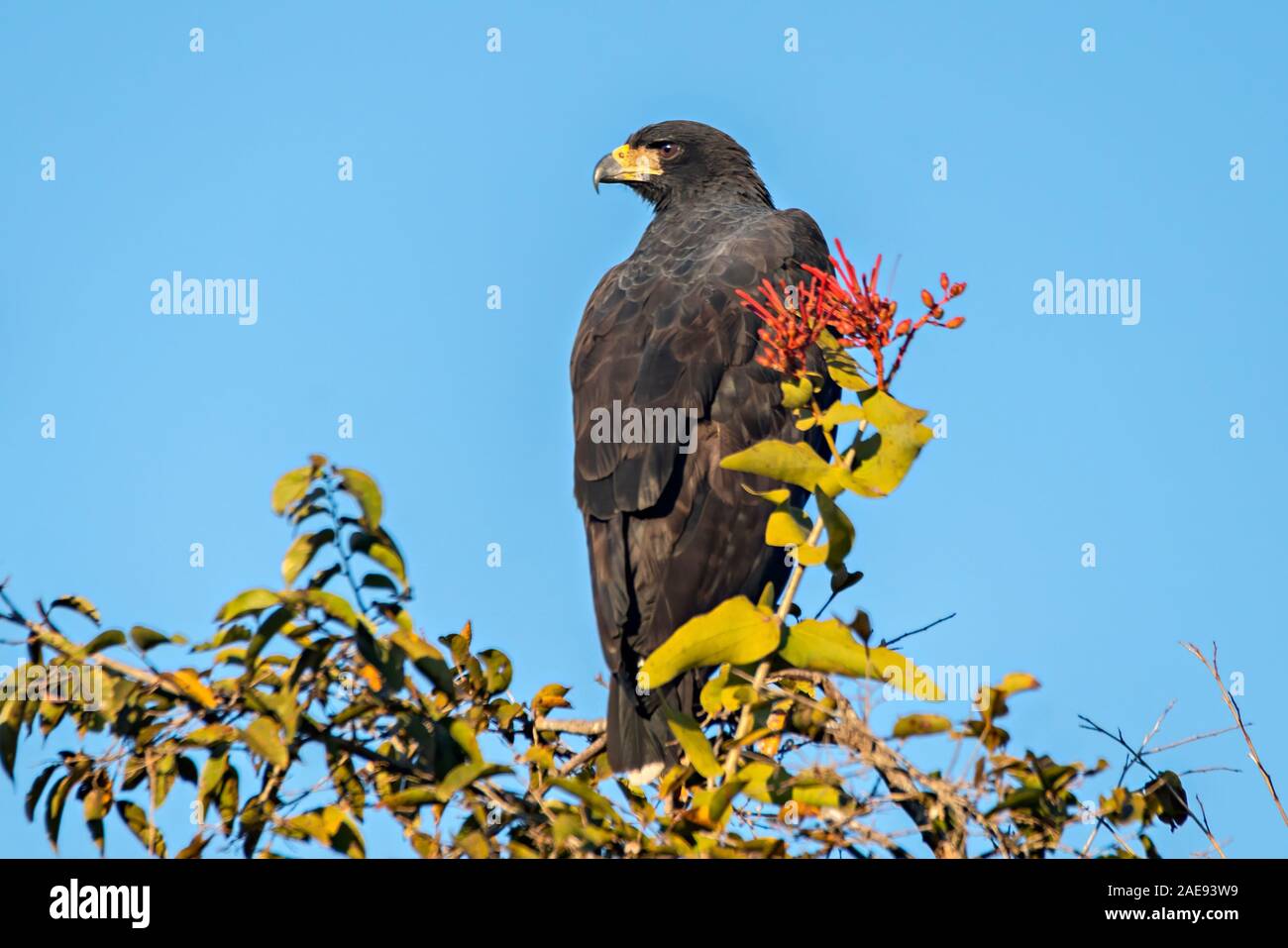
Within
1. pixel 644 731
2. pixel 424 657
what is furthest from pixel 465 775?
pixel 644 731

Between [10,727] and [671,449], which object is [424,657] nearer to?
[10,727]

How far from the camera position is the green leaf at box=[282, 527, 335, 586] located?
108 inches

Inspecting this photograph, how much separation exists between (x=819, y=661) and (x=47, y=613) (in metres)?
1.69

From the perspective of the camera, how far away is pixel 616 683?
5.15m

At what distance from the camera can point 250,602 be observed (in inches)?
105

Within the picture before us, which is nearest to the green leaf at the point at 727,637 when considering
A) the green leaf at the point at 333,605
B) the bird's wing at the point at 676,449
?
the green leaf at the point at 333,605

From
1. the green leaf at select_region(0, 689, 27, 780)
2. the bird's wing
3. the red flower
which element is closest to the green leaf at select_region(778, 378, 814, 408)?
the red flower

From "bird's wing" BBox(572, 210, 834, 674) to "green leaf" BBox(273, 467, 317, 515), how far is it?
2.75 meters

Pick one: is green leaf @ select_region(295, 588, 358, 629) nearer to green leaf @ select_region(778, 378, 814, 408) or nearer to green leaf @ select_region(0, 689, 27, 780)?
green leaf @ select_region(0, 689, 27, 780)

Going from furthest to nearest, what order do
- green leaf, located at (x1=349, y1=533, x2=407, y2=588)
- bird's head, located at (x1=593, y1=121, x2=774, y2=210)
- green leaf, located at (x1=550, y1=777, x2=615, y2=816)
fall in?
1. bird's head, located at (x1=593, y1=121, x2=774, y2=210)
2. green leaf, located at (x1=550, y1=777, x2=615, y2=816)
3. green leaf, located at (x1=349, y1=533, x2=407, y2=588)

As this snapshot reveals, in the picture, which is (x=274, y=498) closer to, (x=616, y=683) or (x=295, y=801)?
(x=295, y=801)

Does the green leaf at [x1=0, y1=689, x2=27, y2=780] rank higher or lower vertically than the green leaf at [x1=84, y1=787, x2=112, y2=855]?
higher

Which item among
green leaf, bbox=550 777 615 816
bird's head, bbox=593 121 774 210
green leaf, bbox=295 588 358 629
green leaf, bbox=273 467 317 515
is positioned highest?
bird's head, bbox=593 121 774 210
